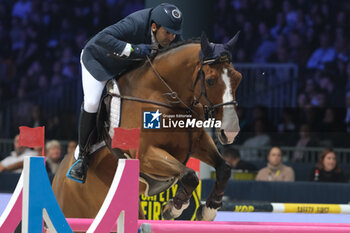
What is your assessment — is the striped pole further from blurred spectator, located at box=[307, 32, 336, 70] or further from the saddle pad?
blurred spectator, located at box=[307, 32, 336, 70]

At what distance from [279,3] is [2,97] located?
461cm

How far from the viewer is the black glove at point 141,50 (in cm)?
428

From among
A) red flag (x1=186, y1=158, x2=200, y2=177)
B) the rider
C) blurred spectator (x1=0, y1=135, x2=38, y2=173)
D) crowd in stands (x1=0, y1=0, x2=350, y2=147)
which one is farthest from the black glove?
blurred spectator (x1=0, y1=135, x2=38, y2=173)

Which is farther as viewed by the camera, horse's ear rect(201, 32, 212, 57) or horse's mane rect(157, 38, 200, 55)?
horse's mane rect(157, 38, 200, 55)

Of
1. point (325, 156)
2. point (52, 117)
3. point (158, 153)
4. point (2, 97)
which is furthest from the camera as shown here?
point (2, 97)

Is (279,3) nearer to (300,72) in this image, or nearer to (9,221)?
(300,72)

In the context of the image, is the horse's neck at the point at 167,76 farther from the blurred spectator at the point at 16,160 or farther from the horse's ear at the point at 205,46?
the blurred spectator at the point at 16,160

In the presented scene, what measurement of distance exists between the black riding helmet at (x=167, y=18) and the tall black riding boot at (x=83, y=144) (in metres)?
0.75

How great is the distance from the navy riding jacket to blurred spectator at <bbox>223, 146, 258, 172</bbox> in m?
Result: 3.29

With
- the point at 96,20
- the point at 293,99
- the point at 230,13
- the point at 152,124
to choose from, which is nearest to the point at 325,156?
the point at 293,99

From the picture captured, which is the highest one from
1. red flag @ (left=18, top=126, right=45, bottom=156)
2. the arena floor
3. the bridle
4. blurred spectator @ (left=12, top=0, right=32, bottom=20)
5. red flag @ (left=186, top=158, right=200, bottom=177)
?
blurred spectator @ (left=12, top=0, right=32, bottom=20)

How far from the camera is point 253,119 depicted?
799 centimetres

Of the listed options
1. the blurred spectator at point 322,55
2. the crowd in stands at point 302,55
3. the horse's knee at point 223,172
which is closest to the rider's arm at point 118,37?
the horse's knee at point 223,172

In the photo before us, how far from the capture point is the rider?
428cm
